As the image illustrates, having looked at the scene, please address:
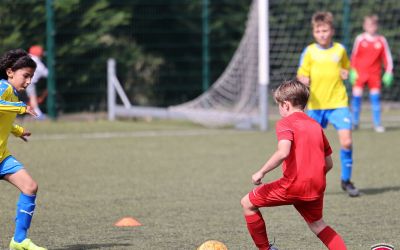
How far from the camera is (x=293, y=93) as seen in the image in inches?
240

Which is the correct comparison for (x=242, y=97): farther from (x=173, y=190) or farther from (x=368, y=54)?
(x=173, y=190)

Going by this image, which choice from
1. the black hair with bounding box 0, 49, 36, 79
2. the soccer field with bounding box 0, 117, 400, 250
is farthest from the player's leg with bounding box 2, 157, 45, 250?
the black hair with bounding box 0, 49, 36, 79

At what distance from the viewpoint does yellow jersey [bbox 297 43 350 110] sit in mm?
9625

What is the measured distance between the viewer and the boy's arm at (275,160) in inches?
229

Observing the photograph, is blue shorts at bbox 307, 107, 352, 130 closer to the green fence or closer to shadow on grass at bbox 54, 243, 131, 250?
shadow on grass at bbox 54, 243, 131, 250

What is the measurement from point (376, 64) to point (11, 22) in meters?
7.06

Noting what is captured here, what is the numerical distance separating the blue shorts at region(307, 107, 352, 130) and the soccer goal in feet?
18.6

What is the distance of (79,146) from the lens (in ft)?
45.7

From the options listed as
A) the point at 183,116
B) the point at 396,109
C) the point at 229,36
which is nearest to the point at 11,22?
the point at 183,116

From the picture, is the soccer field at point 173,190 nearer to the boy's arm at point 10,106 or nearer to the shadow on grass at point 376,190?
the shadow on grass at point 376,190

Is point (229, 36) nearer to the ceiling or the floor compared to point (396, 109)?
nearer to the ceiling

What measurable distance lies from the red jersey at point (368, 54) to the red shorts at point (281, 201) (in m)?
10.0

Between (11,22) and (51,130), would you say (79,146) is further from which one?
(11,22)

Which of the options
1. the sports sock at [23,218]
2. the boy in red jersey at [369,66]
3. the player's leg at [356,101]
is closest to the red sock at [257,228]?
the sports sock at [23,218]
